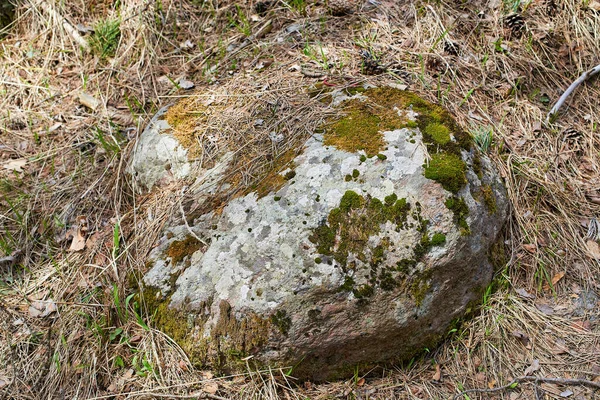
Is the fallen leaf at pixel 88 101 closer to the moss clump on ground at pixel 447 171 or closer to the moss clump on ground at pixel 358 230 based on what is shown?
the moss clump on ground at pixel 358 230

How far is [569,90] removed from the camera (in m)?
3.72

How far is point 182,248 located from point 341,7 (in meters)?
2.60

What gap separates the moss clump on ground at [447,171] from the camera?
2.68 meters

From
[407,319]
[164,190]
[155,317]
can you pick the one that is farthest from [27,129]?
[407,319]

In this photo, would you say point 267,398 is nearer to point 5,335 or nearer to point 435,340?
point 435,340

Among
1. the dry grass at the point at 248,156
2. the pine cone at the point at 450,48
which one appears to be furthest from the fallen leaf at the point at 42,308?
the pine cone at the point at 450,48

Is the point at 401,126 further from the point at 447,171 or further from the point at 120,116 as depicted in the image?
the point at 120,116

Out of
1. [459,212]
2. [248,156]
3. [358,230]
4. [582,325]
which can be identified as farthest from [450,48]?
[582,325]

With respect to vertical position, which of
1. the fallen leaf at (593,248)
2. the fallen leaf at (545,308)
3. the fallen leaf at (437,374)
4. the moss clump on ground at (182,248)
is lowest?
the fallen leaf at (545,308)

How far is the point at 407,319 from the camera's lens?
2.62 meters

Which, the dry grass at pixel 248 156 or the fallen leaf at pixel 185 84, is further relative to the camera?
the fallen leaf at pixel 185 84

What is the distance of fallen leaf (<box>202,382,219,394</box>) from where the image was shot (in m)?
2.62

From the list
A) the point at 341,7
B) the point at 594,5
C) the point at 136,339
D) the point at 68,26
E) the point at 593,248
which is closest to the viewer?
the point at 136,339

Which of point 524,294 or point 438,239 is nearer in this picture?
point 438,239
